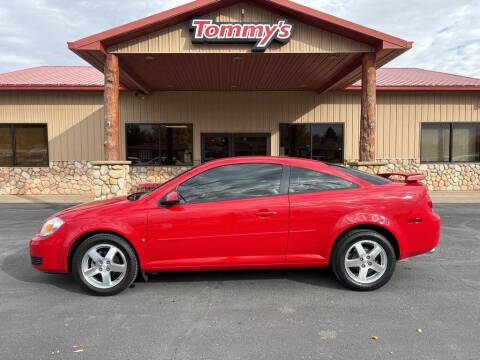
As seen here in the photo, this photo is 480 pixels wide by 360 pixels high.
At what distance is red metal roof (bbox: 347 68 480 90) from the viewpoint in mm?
12266

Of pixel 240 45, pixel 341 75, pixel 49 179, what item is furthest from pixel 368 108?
pixel 49 179

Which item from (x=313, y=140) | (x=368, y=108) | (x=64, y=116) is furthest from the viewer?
(x=313, y=140)

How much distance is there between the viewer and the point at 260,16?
8180 mm

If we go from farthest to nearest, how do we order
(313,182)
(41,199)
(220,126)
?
(220,126), (41,199), (313,182)

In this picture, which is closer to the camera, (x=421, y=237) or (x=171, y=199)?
(x=171, y=199)

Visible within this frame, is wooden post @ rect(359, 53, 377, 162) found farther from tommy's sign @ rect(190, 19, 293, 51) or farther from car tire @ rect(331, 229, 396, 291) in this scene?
car tire @ rect(331, 229, 396, 291)

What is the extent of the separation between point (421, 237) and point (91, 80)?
44.5 ft

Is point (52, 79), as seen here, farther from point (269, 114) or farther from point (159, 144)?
point (269, 114)

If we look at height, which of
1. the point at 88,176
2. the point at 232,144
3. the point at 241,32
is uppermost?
the point at 241,32

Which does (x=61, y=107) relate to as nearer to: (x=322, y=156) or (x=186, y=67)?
(x=186, y=67)

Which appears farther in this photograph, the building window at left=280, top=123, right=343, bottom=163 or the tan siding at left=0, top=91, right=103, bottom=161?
the building window at left=280, top=123, right=343, bottom=163

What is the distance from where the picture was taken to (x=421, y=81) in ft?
43.3

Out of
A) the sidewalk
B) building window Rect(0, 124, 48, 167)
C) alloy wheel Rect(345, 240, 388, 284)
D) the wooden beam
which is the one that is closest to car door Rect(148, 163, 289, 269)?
alloy wheel Rect(345, 240, 388, 284)

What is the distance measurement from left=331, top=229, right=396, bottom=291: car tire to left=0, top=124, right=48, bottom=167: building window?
13.1 meters
